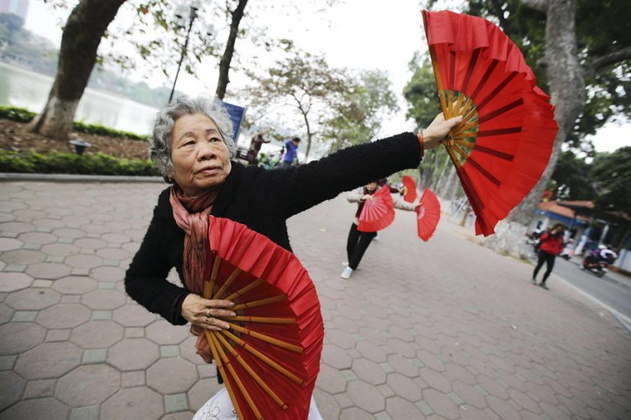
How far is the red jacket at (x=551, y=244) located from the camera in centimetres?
851

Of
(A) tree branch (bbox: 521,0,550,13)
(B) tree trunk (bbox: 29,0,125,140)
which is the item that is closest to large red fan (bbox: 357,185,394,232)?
(B) tree trunk (bbox: 29,0,125,140)

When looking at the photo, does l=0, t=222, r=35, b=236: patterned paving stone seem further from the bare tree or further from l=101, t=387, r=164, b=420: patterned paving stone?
the bare tree

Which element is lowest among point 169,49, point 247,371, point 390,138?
point 247,371

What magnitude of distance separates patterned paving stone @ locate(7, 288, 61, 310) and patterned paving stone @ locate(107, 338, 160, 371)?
0.84 meters

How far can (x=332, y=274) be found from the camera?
17.7ft

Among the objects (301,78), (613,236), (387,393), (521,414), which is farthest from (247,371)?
(613,236)

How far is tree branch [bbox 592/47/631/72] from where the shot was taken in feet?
35.2

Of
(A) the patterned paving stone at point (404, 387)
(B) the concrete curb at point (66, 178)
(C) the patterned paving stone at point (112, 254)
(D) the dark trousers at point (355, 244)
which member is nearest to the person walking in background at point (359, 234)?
(D) the dark trousers at point (355, 244)

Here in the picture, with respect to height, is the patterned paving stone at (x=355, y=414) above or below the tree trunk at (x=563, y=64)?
below

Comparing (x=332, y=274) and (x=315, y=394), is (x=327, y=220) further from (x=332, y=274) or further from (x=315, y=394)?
(x=315, y=394)

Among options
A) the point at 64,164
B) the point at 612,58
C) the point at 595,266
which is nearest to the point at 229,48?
the point at 64,164

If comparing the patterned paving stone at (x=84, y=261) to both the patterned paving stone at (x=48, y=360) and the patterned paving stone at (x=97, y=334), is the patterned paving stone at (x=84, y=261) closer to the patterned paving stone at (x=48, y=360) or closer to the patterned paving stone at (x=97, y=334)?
the patterned paving stone at (x=97, y=334)

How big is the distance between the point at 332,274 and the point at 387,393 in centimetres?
260

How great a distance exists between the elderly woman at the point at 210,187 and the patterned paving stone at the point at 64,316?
1.83 metres
